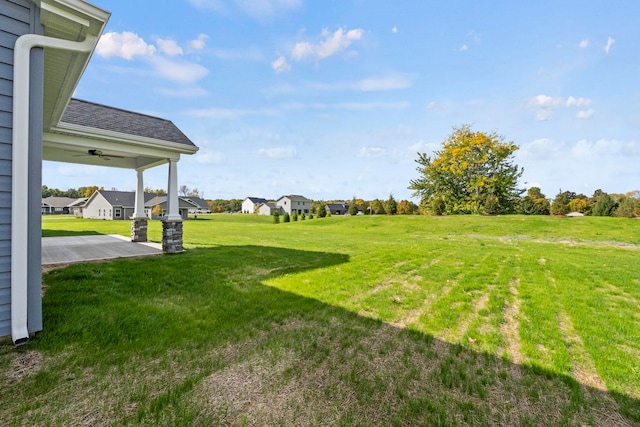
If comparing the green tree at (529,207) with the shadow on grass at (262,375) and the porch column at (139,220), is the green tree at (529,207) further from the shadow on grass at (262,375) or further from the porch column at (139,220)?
the porch column at (139,220)

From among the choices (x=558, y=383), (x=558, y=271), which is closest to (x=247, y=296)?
(x=558, y=383)

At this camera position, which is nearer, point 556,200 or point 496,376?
point 496,376

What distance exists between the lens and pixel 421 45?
38.1ft

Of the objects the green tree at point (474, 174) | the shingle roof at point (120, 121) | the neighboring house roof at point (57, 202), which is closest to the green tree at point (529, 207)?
the green tree at point (474, 174)

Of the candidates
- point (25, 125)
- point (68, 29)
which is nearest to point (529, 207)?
point (68, 29)

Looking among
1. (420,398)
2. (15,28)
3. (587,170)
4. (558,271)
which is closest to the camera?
(420,398)

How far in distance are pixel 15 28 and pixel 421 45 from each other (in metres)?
12.8

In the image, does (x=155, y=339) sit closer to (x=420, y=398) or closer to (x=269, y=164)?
(x=420, y=398)

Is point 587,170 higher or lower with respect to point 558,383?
higher

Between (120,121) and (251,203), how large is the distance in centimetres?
6010

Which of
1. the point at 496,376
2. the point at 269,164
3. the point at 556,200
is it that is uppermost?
the point at 269,164

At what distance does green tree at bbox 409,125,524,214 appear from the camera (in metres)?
25.4

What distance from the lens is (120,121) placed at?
7512 millimetres

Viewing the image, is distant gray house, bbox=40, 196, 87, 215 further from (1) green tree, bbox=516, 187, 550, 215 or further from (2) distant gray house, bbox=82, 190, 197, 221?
(1) green tree, bbox=516, 187, 550, 215
